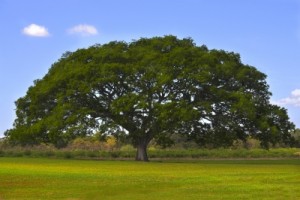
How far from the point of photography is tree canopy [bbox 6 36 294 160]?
46812mm

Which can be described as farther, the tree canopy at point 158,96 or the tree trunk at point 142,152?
the tree trunk at point 142,152

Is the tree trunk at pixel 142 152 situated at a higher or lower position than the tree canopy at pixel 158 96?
lower

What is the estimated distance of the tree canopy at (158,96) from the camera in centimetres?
4681

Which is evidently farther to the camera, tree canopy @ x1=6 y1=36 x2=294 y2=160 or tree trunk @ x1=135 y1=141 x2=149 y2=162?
tree trunk @ x1=135 y1=141 x2=149 y2=162

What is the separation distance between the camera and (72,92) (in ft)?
162

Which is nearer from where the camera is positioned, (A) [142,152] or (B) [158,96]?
(B) [158,96]

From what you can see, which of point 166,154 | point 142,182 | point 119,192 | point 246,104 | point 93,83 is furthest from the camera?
point 166,154

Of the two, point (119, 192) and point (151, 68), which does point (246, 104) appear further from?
point (119, 192)

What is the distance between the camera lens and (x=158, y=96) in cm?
4850

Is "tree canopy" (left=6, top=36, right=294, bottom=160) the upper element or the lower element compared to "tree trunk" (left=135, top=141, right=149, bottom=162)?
upper

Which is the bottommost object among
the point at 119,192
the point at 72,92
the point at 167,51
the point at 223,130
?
the point at 119,192

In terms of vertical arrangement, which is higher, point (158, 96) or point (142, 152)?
point (158, 96)

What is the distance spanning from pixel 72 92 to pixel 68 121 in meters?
2.72

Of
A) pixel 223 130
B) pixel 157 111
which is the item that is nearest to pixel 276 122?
pixel 223 130
